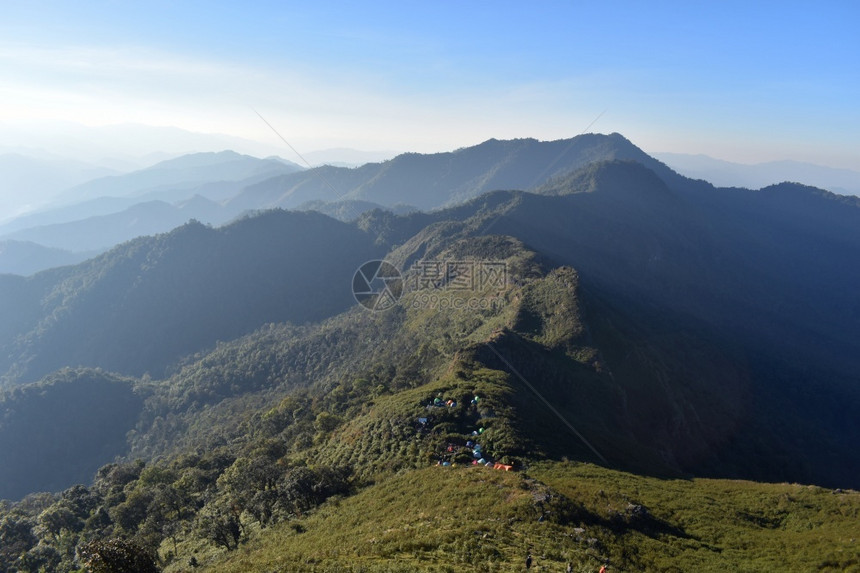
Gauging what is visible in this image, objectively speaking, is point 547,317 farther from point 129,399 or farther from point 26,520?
point 129,399

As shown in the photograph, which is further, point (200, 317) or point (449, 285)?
point (200, 317)

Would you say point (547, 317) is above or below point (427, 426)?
above

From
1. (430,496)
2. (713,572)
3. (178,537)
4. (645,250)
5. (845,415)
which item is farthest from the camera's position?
(645,250)

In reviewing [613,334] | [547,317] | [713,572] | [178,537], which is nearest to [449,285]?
[547,317]

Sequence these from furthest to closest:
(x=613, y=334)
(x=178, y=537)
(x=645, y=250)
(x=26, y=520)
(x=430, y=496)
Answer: (x=645, y=250), (x=613, y=334), (x=26, y=520), (x=178, y=537), (x=430, y=496)

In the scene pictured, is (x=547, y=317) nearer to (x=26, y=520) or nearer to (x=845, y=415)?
(x=26, y=520)

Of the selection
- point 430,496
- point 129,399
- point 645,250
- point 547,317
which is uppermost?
point 645,250

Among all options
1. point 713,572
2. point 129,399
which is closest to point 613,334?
point 713,572
